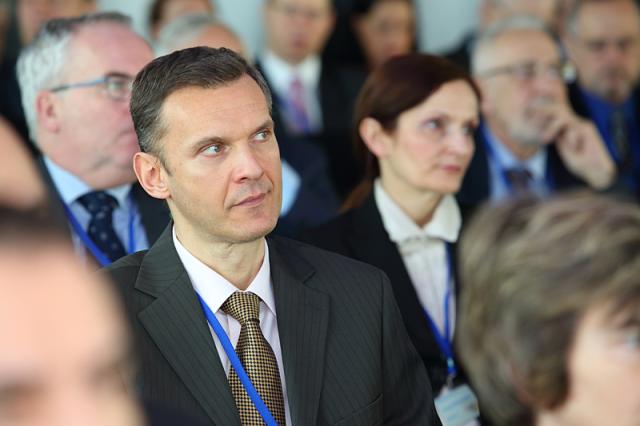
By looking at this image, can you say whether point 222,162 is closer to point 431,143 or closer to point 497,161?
point 431,143

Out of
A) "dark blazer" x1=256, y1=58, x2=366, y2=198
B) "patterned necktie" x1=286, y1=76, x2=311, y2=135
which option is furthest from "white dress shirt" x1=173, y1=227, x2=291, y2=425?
"patterned necktie" x1=286, y1=76, x2=311, y2=135

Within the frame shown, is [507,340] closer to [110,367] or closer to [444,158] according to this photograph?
[110,367]

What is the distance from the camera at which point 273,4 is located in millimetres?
5375

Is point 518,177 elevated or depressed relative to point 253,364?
depressed

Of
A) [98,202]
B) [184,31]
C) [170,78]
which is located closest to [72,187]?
[98,202]

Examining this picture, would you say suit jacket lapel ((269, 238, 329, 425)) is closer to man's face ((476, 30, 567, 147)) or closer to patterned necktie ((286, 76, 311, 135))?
man's face ((476, 30, 567, 147))

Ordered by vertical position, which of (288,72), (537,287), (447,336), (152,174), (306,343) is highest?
(152,174)

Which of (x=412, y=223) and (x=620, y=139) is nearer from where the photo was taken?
(x=412, y=223)

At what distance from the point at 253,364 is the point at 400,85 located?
4.43 ft

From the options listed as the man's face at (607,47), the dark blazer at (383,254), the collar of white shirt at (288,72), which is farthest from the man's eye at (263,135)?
the man's face at (607,47)

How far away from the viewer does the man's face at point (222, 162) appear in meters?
2.15

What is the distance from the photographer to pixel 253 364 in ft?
6.73

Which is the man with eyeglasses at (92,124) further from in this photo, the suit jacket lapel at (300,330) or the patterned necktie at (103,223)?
the suit jacket lapel at (300,330)

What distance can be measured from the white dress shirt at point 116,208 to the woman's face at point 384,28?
9.60ft
